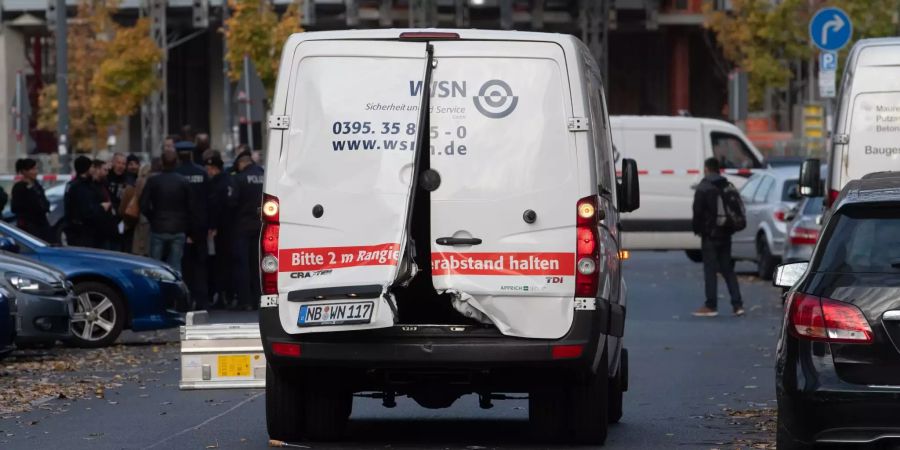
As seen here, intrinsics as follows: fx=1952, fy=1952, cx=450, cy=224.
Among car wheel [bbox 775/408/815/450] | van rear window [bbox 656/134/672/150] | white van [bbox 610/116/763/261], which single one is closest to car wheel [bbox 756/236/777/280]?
white van [bbox 610/116/763/261]

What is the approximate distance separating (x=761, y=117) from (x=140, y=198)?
144 feet

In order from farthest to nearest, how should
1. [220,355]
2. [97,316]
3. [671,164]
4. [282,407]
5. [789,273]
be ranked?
1. [671,164]
2. [97,316]
3. [220,355]
4. [282,407]
5. [789,273]

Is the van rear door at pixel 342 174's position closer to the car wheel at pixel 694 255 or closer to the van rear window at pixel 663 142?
the van rear window at pixel 663 142

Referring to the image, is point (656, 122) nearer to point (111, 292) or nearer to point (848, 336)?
point (111, 292)

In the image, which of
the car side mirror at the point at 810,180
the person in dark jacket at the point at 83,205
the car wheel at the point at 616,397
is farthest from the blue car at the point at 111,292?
the car wheel at the point at 616,397

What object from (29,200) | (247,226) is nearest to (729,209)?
(247,226)

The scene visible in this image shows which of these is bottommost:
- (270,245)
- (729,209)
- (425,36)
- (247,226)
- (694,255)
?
(694,255)

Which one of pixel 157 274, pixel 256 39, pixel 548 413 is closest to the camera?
pixel 548 413

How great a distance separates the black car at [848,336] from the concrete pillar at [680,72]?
58980 millimetres

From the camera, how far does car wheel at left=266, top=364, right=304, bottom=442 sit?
10305 millimetres

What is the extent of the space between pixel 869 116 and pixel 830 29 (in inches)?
372

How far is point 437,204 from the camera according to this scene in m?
9.77

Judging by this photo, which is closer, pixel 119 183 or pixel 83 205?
pixel 83 205

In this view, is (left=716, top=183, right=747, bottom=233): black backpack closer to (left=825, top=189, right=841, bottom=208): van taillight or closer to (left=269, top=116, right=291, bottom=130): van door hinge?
(left=825, top=189, right=841, bottom=208): van taillight
